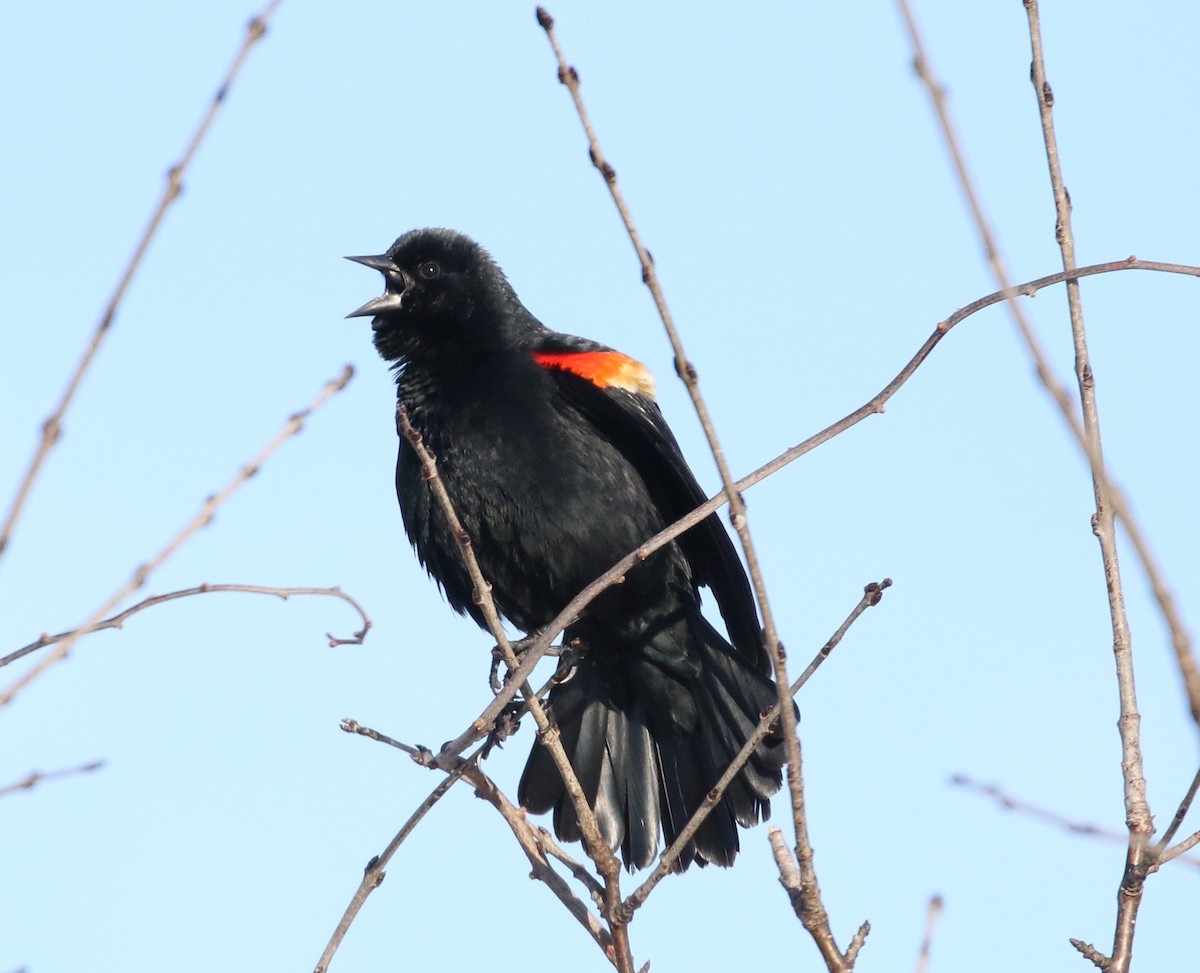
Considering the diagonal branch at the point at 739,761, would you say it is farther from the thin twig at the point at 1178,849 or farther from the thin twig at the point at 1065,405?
the thin twig at the point at 1065,405

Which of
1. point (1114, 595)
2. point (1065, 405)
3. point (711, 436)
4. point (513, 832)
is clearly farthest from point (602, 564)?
point (1065, 405)

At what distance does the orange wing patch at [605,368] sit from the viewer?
4438 mm

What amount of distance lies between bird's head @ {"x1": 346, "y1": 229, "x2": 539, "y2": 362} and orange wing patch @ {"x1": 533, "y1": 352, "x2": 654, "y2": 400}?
0.80 feet

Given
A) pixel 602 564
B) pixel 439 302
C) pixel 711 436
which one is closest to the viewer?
pixel 711 436

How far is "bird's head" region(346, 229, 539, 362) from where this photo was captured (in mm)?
4707

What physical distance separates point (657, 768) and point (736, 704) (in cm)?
31

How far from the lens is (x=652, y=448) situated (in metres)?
4.42

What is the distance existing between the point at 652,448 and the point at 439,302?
95 cm

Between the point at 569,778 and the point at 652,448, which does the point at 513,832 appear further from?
the point at 652,448

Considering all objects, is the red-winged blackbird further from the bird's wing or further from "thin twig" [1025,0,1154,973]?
"thin twig" [1025,0,1154,973]

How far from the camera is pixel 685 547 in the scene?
4504 mm

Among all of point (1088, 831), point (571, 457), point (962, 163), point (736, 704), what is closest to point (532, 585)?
point (571, 457)

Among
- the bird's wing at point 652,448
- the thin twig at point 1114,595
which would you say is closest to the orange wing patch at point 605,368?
the bird's wing at point 652,448

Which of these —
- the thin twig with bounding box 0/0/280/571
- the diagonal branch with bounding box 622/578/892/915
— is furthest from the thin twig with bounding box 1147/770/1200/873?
the thin twig with bounding box 0/0/280/571
